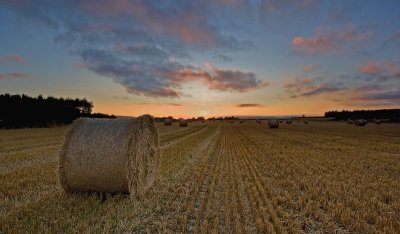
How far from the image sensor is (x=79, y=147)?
7.70 metres

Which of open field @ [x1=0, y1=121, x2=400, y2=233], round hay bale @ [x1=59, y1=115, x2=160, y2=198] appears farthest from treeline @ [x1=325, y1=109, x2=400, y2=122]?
round hay bale @ [x1=59, y1=115, x2=160, y2=198]

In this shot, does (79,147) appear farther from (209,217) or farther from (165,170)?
(165,170)

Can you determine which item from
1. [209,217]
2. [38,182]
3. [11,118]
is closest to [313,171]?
[209,217]

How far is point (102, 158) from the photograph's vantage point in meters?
7.51

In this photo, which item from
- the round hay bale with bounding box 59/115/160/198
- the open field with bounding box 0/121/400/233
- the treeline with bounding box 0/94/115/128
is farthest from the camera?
the treeline with bounding box 0/94/115/128

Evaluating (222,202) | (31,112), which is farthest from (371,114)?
(222,202)

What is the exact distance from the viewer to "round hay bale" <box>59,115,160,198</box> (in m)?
7.44

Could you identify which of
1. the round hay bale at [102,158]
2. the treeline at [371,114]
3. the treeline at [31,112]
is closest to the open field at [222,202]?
the round hay bale at [102,158]

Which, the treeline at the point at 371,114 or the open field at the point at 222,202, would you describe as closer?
the open field at the point at 222,202

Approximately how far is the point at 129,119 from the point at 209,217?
3459 millimetres

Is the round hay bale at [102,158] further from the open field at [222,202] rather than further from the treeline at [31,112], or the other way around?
the treeline at [31,112]

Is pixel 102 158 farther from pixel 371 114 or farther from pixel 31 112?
pixel 371 114

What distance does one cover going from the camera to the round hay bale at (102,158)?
744 centimetres

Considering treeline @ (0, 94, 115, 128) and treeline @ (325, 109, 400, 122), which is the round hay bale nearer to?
treeline @ (0, 94, 115, 128)
